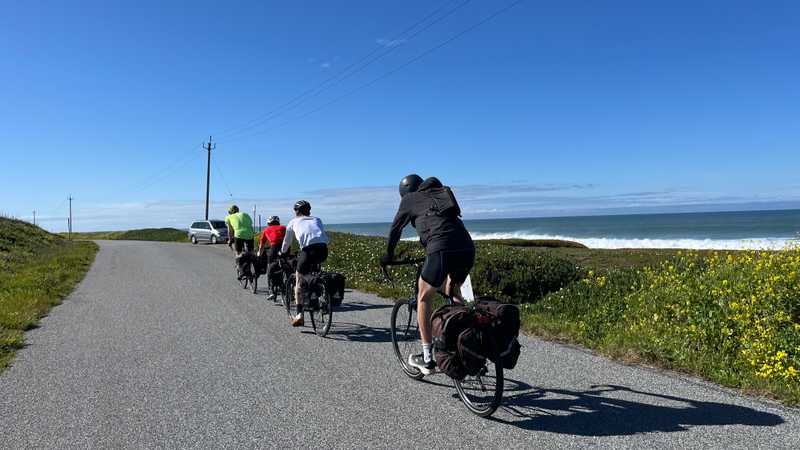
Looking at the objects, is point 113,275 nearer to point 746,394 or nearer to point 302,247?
point 302,247

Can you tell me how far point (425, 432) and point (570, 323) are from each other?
428 centimetres

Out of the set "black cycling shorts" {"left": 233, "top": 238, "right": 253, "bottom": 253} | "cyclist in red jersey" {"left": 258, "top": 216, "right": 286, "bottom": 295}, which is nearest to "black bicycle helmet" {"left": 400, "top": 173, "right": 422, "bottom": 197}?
"cyclist in red jersey" {"left": 258, "top": 216, "right": 286, "bottom": 295}

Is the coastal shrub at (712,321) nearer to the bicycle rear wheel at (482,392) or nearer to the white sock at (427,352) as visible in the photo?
the bicycle rear wheel at (482,392)

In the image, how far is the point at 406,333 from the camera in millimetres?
6055

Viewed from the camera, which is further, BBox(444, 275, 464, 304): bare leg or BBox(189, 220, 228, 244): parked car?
BBox(189, 220, 228, 244): parked car

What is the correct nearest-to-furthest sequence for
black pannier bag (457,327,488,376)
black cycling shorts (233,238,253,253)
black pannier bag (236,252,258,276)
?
black pannier bag (457,327,488,376) < black pannier bag (236,252,258,276) < black cycling shorts (233,238,253,253)

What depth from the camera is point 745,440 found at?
3.89 m

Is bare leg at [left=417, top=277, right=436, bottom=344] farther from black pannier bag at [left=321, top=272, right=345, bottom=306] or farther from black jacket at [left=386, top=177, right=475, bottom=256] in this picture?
black pannier bag at [left=321, top=272, right=345, bottom=306]

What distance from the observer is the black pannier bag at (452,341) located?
467 cm

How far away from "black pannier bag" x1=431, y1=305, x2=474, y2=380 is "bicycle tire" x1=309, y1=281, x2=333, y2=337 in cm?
332

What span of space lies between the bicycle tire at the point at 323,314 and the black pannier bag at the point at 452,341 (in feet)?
10.9

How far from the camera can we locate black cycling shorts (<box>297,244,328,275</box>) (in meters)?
8.30

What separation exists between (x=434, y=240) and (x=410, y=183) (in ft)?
2.61

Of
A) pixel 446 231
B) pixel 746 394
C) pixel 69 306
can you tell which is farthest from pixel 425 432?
pixel 69 306
